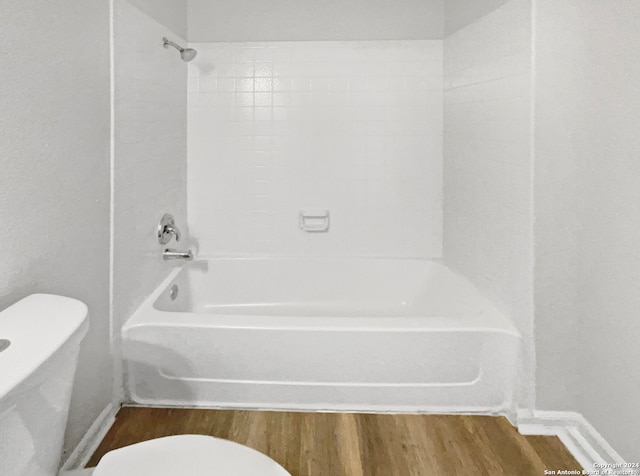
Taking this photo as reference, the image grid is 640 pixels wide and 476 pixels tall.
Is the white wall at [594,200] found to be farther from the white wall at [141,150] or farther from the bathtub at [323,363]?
the white wall at [141,150]

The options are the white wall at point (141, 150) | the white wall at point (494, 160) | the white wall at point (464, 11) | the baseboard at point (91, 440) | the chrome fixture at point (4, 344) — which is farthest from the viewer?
the white wall at point (464, 11)

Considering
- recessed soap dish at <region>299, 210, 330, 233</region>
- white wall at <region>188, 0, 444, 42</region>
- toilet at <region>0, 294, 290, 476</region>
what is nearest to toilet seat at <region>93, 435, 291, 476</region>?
toilet at <region>0, 294, 290, 476</region>

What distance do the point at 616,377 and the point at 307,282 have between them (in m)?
1.81

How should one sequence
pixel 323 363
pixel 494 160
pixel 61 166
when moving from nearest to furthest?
pixel 61 166
pixel 323 363
pixel 494 160

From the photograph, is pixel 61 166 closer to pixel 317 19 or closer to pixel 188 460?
pixel 188 460

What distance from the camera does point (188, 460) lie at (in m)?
1.27

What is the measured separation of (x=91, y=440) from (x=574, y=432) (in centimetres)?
169

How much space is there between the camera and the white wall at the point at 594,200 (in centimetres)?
171

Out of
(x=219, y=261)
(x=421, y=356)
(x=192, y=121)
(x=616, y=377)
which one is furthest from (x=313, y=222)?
(x=616, y=377)

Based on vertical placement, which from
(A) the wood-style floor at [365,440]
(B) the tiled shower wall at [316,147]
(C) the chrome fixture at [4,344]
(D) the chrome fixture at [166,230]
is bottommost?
(A) the wood-style floor at [365,440]

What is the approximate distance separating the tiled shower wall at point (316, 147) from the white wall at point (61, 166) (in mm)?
1271

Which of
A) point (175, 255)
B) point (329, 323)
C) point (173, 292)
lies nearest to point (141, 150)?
point (175, 255)

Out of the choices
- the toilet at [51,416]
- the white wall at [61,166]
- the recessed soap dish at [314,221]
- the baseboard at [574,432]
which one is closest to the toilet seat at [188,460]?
the toilet at [51,416]

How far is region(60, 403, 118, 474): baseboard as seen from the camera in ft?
5.97
